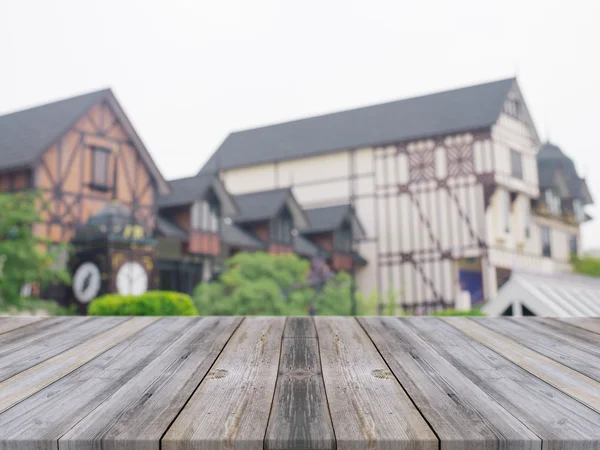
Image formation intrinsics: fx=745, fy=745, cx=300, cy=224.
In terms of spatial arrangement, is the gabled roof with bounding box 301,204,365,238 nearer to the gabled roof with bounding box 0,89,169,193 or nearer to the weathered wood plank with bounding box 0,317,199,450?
the gabled roof with bounding box 0,89,169,193

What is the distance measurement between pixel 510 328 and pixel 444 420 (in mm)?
1644

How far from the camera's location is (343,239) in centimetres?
3231

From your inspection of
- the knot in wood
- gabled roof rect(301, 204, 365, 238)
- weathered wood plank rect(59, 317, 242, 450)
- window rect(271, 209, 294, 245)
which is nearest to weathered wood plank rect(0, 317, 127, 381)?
weathered wood plank rect(59, 317, 242, 450)

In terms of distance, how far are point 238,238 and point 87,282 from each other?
7761 mm

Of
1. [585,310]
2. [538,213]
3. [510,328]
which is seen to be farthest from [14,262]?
[538,213]

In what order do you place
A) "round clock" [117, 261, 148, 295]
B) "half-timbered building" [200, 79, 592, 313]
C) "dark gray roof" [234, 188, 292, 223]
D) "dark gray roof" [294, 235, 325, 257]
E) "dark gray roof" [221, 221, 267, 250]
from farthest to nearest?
1. "dark gray roof" [294, 235, 325, 257]
2. "half-timbered building" [200, 79, 592, 313]
3. "dark gray roof" [234, 188, 292, 223]
4. "dark gray roof" [221, 221, 267, 250]
5. "round clock" [117, 261, 148, 295]

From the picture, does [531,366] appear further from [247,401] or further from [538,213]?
[538,213]

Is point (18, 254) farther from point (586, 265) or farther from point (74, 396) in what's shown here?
point (586, 265)

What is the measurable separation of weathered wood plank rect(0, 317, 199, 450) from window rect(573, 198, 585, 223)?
39817mm

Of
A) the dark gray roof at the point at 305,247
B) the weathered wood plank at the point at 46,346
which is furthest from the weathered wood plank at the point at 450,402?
the dark gray roof at the point at 305,247

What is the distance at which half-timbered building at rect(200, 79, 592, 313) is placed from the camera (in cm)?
3017

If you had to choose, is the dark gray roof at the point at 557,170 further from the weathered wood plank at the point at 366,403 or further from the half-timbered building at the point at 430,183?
the weathered wood plank at the point at 366,403

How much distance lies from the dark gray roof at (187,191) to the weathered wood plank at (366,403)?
22207 mm

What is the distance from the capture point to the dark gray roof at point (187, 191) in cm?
2533
